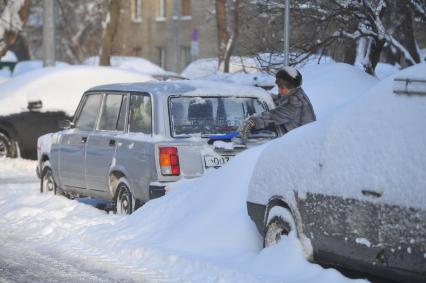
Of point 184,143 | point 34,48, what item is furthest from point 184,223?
point 34,48

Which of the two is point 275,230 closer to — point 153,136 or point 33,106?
point 153,136

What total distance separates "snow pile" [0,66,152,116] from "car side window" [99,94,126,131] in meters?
6.88

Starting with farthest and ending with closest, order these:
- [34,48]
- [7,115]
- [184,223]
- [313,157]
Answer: [34,48] → [7,115] → [184,223] → [313,157]

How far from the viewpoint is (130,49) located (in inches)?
2405

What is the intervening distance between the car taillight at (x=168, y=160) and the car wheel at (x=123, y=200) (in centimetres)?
79

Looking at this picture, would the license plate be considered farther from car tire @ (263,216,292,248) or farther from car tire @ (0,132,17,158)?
car tire @ (0,132,17,158)

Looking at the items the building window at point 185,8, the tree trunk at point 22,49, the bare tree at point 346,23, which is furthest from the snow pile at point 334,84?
the building window at point 185,8

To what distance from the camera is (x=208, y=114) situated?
11.3 metres

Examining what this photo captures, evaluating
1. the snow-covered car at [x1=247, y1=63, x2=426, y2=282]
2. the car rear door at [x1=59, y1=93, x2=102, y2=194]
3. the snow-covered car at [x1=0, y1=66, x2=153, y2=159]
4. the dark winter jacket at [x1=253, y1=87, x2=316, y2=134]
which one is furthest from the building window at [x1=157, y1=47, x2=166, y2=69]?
the snow-covered car at [x1=247, y1=63, x2=426, y2=282]

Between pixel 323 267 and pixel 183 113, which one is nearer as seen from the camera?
pixel 323 267

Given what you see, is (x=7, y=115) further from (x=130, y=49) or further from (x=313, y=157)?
(x=130, y=49)

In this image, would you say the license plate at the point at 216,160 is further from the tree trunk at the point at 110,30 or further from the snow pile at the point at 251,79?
the tree trunk at the point at 110,30

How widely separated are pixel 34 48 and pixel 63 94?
155 feet

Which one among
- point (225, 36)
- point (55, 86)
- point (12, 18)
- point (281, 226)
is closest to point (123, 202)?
point (281, 226)
